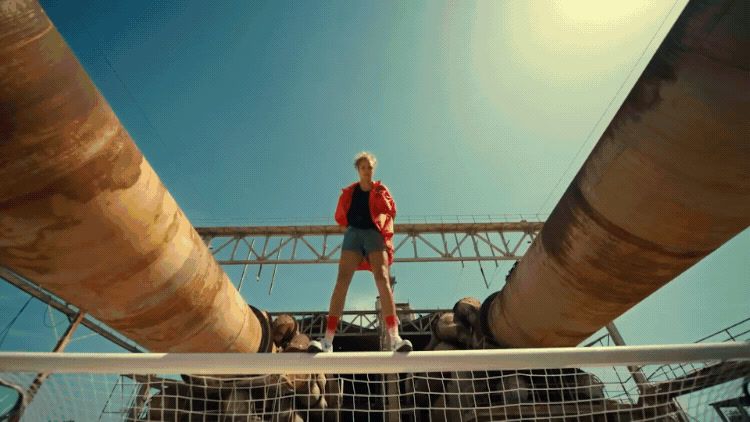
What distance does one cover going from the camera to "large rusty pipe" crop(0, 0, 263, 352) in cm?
143

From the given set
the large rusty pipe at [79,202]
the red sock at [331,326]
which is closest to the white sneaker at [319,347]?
the red sock at [331,326]

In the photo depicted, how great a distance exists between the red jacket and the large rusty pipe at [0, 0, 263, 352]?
1244 mm

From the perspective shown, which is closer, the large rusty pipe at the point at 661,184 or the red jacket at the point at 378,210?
the large rusty pipe at the point at 661,184

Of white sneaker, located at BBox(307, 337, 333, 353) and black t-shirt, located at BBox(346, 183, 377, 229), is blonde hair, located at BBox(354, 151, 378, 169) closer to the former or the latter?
black t-shirt, located at BBox(346, 183, 377, 229)

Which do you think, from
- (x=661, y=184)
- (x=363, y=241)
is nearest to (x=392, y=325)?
(x=363, y=241)

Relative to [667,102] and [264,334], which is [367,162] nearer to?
[667,102]

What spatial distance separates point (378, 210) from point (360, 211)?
6.6 inches

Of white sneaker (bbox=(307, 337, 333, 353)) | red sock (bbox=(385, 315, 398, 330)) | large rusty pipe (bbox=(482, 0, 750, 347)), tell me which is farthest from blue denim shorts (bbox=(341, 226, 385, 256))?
large rusty pipe (bbox=(482, 0, 750, 347))

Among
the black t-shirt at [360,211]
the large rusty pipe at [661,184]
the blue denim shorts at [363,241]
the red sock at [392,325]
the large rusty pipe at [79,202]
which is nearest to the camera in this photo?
the large rusty pipe at [79,202]

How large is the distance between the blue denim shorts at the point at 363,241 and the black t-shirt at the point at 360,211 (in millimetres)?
56

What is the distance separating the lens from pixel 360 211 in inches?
117

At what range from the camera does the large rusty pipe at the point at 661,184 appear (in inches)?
60.3

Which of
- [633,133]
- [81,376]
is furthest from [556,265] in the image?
[81,376]

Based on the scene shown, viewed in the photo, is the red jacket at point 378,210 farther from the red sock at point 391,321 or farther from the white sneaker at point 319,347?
the white sneaker at point 319,347
